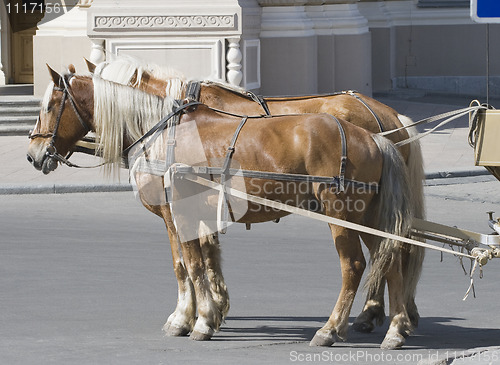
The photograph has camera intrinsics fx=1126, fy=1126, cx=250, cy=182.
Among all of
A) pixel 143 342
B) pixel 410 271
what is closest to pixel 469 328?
pixel 410 271

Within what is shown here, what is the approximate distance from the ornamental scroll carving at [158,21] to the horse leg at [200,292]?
1189cm

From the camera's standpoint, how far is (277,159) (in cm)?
727

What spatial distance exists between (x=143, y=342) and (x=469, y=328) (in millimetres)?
2277

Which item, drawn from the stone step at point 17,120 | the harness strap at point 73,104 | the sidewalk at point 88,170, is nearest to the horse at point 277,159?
the harness strap at point 73,104

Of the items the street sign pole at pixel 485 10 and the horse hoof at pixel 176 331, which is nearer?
the street sign pole at pixel 485 10

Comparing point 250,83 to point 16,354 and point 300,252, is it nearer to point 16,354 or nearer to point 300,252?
point 300,252

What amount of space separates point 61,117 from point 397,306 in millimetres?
2622

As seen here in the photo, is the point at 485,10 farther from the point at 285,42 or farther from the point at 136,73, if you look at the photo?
the point at 285,42

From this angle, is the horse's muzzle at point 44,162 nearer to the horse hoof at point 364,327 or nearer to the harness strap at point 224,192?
the harness strap at point 224,192

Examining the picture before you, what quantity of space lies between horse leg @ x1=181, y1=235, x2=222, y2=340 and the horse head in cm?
109

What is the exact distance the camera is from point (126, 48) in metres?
19.3

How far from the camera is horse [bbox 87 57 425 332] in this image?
785cm

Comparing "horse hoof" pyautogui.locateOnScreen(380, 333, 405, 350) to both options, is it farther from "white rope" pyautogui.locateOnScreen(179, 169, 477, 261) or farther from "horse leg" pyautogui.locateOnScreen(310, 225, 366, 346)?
"white rope" pyautogui.locateOnScreen(179, 169, 477, 261)

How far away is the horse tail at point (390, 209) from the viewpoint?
7.23 metres
